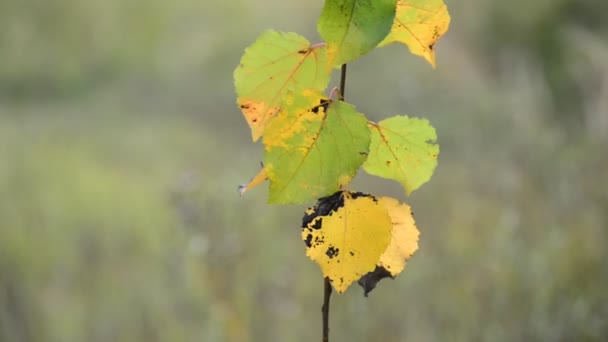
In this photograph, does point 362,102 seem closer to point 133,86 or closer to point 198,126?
point 198,126

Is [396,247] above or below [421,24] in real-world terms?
below

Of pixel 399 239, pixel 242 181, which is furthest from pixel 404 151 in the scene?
pixel 242 181

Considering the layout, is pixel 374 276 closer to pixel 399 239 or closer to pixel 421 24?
Answer: pixel 399 239

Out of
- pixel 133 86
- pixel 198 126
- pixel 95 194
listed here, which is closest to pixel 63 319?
pixel 95 194

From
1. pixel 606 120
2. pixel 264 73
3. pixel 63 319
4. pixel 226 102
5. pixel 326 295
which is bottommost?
pixel 63 319

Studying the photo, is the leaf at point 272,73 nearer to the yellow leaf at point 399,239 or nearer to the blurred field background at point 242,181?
the yellow leaf at point 399,239

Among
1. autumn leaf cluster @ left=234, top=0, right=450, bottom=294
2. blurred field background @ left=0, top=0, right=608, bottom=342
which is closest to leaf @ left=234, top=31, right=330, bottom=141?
autumn leaf cluster @ left=234, top=0, right=450, bottom=294

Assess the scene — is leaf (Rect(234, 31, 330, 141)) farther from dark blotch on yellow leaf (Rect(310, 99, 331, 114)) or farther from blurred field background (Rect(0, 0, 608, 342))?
blurred field background (Rect(0, 0, 608, 342))
